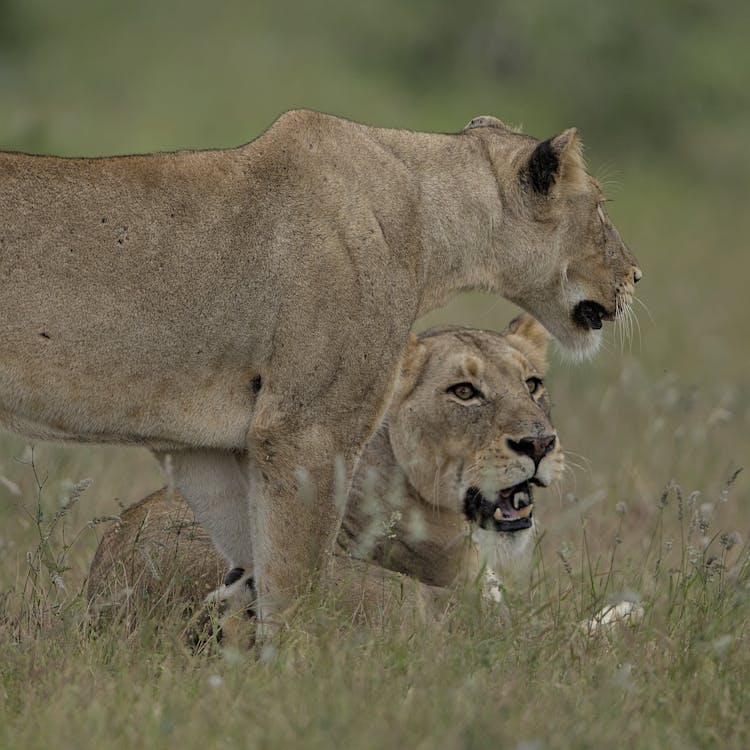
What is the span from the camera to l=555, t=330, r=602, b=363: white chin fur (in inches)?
202

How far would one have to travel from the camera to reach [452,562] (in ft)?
16.4

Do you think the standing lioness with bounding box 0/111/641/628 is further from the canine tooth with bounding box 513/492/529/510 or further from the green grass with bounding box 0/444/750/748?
the canine tooth with bounding box 513/492/529/510

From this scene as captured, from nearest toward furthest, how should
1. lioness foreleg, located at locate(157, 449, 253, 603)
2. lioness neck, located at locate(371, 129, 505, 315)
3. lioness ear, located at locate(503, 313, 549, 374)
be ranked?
lioness foreleg, located at locate(157, 449, 253, 603), lioness neck, located at locate(371, 129, 505, 315), lioness ear, located at locate(503, 313, 549, 374)

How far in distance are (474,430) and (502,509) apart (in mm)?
274

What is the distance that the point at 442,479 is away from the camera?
4.97 m

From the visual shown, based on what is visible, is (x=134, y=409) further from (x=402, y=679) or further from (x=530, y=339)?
(x=530, y=339)

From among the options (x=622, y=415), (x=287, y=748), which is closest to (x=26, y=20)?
(x=622, y=415)

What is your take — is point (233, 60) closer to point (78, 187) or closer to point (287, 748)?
point (78, 187)

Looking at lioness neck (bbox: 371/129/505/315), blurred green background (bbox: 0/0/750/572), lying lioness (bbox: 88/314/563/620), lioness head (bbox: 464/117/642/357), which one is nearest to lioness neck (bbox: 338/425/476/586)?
lying lioness (bbox: 88/314/563/620)

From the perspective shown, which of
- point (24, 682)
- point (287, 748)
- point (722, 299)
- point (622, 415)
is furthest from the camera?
point (722, 299)

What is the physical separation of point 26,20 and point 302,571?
61.9 ft

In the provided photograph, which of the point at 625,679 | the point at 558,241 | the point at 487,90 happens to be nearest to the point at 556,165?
the point at 558,241

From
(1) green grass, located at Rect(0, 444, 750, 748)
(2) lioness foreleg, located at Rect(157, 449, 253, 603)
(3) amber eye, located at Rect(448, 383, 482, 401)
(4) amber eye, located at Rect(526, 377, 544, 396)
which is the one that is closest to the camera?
(1) green grass, located at Rect(0, 444, 750, 748)

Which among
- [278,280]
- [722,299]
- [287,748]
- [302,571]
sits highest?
[722,299]
